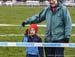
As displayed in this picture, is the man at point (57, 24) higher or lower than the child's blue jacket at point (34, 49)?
higher

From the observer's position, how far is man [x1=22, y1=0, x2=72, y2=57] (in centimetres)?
679

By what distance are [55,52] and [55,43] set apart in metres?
0.18

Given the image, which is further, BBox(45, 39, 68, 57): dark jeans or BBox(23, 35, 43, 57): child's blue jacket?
BBox(23, 35, 43, 57): child's blue jacket

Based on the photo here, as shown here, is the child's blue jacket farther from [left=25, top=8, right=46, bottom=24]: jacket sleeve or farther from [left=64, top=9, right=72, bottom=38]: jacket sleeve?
[left=64, top=9, right=72, bottom=38]: jacket sleeve

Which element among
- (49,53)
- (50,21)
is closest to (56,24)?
(50,21)

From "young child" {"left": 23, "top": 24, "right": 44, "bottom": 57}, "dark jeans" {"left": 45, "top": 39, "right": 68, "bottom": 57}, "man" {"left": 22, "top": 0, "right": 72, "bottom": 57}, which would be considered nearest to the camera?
"man" {"left": 22, "top": 0, "right": 72, "bottom": 57}

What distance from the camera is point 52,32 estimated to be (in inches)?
272

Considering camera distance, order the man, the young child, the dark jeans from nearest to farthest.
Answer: the man
the dark jeans
the young child

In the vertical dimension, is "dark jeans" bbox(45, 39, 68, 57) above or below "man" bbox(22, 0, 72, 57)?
below

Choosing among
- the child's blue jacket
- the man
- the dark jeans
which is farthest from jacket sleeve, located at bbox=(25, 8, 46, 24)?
the dark jeans

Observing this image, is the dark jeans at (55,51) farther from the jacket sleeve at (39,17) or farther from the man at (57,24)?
the jacket sleeve at (39,17)

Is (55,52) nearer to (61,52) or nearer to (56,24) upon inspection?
(61,52)

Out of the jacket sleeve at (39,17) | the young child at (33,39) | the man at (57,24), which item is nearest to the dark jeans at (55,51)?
the man at (57,24)

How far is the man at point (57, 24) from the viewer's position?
679cm
